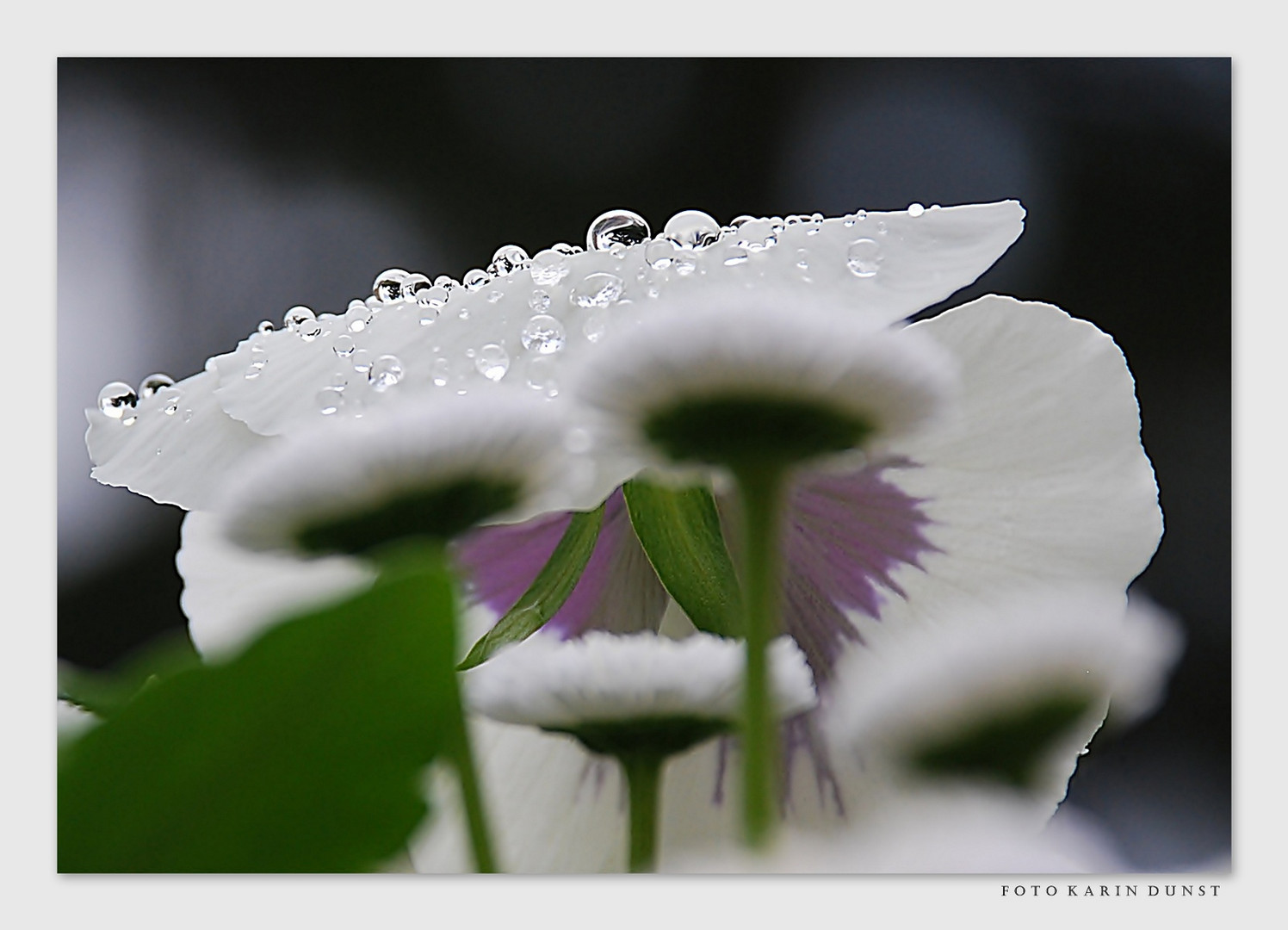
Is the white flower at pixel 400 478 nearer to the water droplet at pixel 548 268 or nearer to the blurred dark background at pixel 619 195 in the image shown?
the water droplet at pixel 548 268

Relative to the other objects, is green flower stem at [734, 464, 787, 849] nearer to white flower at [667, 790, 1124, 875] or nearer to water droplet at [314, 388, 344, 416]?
white flower at [667, 790, 1124, 875]

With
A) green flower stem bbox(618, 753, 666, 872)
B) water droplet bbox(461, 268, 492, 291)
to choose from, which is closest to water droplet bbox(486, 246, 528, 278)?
water droplet bbox(461, 268, 492, 291)

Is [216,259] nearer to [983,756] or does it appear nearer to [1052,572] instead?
[1052,572]

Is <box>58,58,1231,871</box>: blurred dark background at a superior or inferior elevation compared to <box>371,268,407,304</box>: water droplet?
superior

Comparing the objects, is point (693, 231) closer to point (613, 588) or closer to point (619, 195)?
point (613, 588)

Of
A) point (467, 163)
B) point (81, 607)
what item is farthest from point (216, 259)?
point (81, 607)

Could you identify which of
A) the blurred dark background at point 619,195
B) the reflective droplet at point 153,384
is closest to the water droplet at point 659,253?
the reflective droplet at point 153,384
